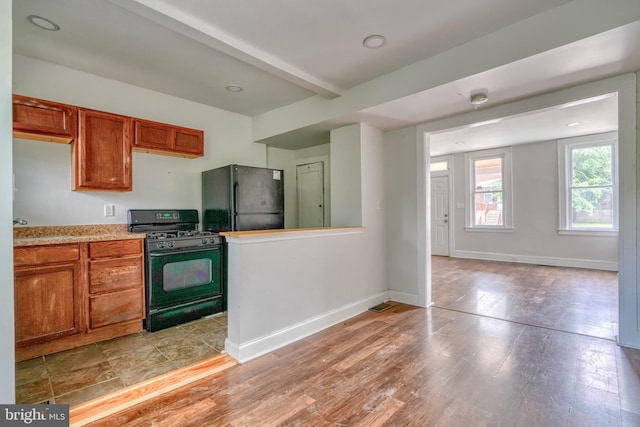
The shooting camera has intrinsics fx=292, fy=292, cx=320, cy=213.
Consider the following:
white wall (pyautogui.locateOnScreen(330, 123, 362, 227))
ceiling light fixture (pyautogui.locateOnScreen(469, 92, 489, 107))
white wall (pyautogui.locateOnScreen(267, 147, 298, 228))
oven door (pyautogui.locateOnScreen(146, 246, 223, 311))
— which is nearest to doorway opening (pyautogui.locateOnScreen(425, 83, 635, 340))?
ceiling light fixture (pyautogui.locateOnScreen(469, 92, 489, 107))

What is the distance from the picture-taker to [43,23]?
2168 mm

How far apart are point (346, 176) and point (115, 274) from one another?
8.56ft

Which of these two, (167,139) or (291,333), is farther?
(167,139)

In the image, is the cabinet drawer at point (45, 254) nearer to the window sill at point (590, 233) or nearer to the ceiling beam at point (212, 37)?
the ceiling beam at point (212, 37)

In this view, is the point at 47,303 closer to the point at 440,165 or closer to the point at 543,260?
the point at 440,165

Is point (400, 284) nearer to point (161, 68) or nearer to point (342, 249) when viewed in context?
point (342, 249)

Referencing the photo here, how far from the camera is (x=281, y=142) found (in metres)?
4.50

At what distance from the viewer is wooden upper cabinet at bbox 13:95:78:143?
2.44 m

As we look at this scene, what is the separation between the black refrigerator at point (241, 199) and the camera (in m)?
3.44

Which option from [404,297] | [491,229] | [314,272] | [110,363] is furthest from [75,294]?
[491,229]

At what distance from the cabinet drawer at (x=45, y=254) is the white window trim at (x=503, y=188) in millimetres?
6964

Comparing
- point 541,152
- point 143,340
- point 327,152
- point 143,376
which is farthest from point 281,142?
point 541,152

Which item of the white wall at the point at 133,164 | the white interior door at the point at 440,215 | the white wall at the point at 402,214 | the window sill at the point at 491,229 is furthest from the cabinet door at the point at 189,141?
the window sill at the point at 491,229

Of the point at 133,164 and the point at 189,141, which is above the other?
the point at 189,141
